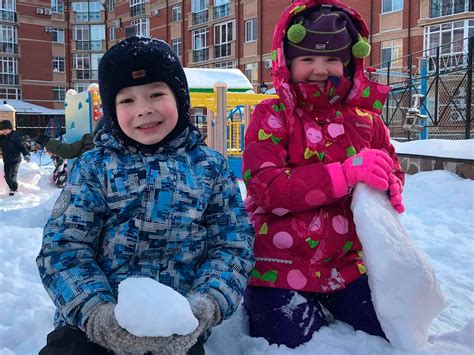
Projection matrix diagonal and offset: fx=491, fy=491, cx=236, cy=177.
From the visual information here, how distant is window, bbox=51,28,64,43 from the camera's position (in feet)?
125

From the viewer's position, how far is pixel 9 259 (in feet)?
11.6

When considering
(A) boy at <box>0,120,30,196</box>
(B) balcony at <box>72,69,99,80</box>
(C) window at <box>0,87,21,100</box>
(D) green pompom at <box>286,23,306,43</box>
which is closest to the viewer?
(D) green pompom at <box>286,23,306,43</box>

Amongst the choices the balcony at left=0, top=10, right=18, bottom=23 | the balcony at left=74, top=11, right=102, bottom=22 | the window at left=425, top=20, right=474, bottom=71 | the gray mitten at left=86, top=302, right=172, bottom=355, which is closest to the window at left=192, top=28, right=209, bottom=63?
the balcony at left=74, top=11, right=102, bottom=22

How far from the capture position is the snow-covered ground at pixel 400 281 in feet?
5.75

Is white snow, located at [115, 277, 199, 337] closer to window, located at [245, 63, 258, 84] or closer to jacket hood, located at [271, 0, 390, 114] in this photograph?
jacket hood, located at [271, 0, 390, 114]

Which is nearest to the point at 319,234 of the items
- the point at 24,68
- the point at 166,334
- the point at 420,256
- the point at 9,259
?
the point at 420,256

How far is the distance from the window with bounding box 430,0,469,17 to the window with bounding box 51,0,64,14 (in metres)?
29.4

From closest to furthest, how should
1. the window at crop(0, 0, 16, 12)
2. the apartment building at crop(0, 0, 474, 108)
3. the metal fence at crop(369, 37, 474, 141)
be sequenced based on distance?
1. the metal fence at crop(369, 37, 474, 141)
2. the apartment building at crop(0, 0, 474, 108)
3. the window at crop(0, 0, 16, 12)

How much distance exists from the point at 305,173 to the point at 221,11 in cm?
2840

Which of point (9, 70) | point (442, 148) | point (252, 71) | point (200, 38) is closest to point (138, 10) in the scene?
point (200, 38)

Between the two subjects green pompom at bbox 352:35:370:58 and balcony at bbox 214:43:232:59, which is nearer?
green pompom at bbox 352:35:370:58

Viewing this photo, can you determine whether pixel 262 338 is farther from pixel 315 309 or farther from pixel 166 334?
pixel 166 334

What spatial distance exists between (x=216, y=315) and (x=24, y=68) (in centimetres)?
3885

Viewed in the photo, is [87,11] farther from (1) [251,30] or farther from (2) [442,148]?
(2) [442,148]
